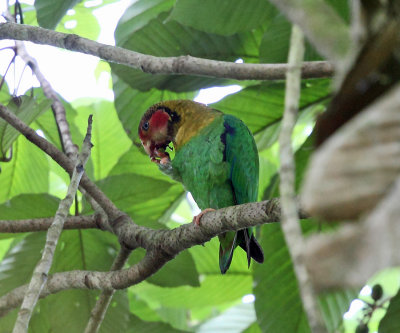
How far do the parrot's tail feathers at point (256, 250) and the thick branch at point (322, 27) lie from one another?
1786 millimetres

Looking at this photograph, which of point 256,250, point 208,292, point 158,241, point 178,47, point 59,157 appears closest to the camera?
point 158,241

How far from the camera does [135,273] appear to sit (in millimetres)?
1999

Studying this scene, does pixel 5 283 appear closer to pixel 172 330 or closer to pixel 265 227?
pixel 172 330

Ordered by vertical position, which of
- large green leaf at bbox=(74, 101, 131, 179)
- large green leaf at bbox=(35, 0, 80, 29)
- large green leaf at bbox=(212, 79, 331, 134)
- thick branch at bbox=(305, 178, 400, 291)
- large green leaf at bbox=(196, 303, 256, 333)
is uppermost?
large green leaf at bbox=(74, 101, 131, 179)

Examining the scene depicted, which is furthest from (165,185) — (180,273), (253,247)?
(253,247)

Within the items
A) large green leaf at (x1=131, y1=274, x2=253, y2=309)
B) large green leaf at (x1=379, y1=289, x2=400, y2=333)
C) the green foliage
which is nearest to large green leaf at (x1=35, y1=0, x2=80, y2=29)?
the green foliage

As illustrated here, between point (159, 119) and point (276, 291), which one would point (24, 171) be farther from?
point (276, 291)

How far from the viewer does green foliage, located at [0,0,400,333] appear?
242 cm

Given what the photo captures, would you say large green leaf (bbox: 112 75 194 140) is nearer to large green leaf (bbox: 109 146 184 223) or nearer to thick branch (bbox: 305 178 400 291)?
large green leaf (bbox: 109 146 184 223)

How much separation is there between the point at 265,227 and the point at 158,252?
703mm

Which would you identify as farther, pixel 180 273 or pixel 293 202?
pixel 180 273

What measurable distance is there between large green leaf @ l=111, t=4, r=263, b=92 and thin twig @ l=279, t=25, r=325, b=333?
200cm

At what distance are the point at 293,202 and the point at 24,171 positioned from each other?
272 centimetres

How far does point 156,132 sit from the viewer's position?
2924 mm
